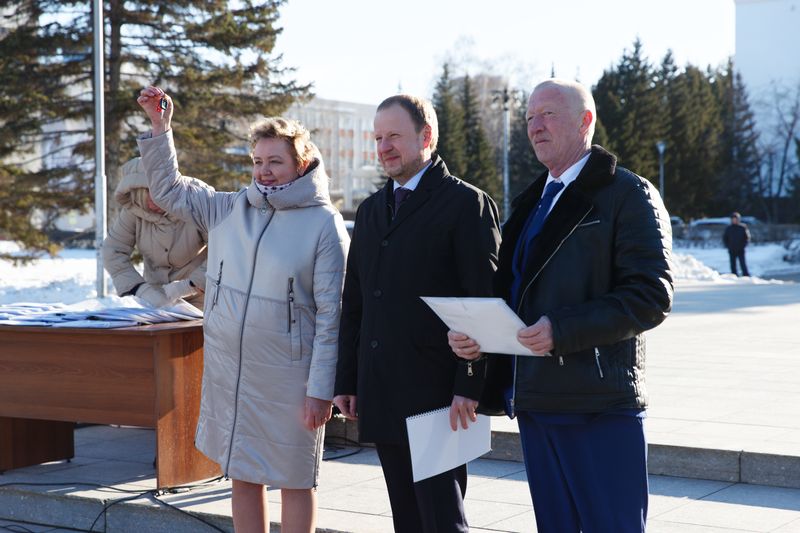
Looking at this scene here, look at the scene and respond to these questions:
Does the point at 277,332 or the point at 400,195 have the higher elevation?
the point at 400,195

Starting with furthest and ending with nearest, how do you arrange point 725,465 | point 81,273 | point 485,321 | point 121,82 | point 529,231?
point 81,273, point 121,82, point 725,465, point 529,231, point 485,321

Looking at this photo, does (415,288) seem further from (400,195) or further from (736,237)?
(736,237)

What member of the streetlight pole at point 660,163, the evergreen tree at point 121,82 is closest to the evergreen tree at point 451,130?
the streetlight pole at point 660,163

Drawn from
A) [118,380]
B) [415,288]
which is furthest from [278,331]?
[118,380]

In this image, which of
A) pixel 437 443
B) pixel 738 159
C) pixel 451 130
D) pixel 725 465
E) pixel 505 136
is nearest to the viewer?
pixel 437 443

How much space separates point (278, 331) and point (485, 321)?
4.36 feet

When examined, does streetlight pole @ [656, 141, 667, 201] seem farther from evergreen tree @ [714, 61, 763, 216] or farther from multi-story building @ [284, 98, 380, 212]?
multi-story building @ [284, 98, 380, 212]

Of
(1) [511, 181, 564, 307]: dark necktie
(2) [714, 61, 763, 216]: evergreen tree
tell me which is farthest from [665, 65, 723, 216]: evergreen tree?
(1) [511, 181, 564, 307]: dark necktie

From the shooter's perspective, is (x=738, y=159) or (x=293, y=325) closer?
(x=293, y=325)

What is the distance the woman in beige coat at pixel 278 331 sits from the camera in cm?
435

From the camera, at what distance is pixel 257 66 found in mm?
24797

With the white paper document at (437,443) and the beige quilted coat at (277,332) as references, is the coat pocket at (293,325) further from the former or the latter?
the white paper document at (437,443)

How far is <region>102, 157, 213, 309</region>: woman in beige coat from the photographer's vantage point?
6.18 meters

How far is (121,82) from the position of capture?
24.3 m
